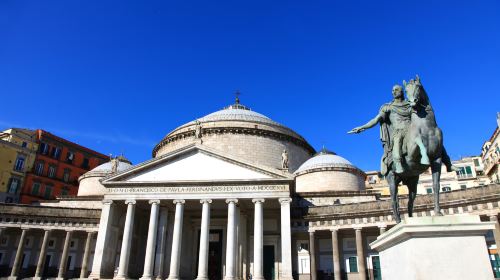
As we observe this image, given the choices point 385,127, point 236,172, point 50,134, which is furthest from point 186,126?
point 385,127

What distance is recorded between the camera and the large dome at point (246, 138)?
3938 centimetres

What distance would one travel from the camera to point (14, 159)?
45938 mm

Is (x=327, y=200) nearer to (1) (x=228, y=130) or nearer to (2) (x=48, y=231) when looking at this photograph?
(1) (x=228, y=130)

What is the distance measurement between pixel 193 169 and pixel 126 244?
7482mm

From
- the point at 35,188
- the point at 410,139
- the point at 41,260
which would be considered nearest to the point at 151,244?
the point at 41,260

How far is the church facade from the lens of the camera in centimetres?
2666

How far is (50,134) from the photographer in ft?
169

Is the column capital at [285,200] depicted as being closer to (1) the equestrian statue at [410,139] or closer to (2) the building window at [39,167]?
(1) the equestrian statue at [410,139]

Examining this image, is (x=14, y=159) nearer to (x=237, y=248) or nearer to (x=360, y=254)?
(x=237, y=248)

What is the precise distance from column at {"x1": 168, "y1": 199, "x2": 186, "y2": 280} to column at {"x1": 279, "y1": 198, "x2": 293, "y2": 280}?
25.0ft

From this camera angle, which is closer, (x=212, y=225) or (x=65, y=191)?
(x=212, y=225)

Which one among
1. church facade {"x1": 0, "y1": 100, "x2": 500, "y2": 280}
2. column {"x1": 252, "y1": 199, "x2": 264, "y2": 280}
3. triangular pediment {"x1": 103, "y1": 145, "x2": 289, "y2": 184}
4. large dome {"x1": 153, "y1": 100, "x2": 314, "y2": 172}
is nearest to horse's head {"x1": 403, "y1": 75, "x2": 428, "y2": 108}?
church facade {"x1": 0, "y1": 100, "x2": 500, "y2": 280}

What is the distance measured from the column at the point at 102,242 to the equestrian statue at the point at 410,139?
25.2 metres

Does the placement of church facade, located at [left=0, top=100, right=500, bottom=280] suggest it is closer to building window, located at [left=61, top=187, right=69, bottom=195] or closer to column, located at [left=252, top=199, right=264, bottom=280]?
column, located at [left=252, top=199, right=264, bottom=280]
